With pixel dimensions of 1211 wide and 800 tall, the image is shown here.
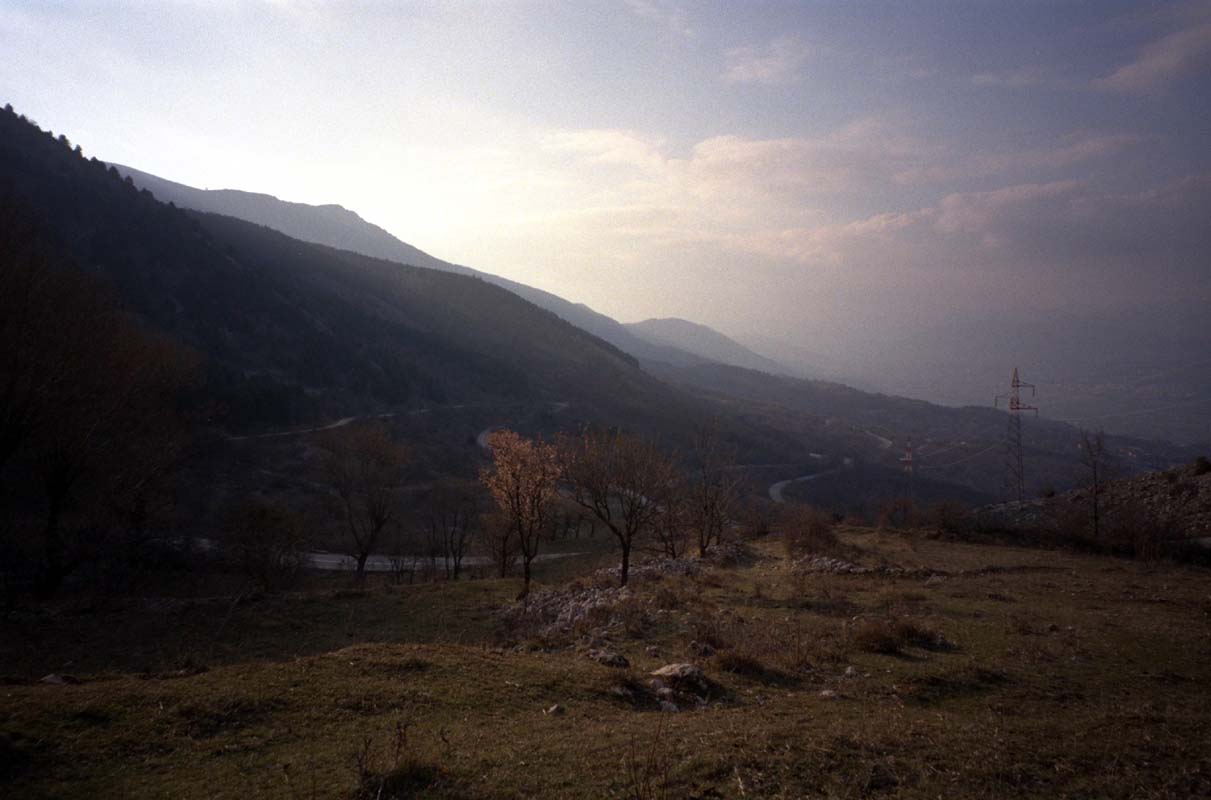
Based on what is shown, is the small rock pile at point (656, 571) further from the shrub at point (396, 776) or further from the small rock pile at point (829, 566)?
the shrub at point (396, 776)

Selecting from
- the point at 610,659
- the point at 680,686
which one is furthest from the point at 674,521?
the point at 680,686

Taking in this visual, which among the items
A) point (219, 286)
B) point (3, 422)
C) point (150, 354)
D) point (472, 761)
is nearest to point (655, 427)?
point (219, 286)

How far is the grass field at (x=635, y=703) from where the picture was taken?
23.1ft

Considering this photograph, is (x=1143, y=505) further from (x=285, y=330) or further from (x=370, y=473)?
(x=285, y=330)

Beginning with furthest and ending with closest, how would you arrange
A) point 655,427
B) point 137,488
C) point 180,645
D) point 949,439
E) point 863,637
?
point 949,439 < point 655,427 < point 137,488 < point 180,645 < point 863,637

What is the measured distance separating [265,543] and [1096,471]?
42.2 m

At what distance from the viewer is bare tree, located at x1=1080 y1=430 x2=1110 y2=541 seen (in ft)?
112

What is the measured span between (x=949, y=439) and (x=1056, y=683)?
120299 mm

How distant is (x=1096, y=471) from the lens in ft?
115

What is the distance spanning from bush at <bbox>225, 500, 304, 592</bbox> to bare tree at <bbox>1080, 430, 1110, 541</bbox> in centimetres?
3923

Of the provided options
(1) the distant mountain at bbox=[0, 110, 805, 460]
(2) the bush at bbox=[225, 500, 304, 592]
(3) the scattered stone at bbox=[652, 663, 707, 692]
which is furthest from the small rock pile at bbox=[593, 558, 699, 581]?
(1) the distant mountain at bbox=[0, 110, 805, 460]

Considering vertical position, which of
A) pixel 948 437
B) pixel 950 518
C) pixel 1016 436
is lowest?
pixel 950 518

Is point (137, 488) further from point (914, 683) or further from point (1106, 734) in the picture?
point (1106, 734)

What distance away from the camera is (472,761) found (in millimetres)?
7449
